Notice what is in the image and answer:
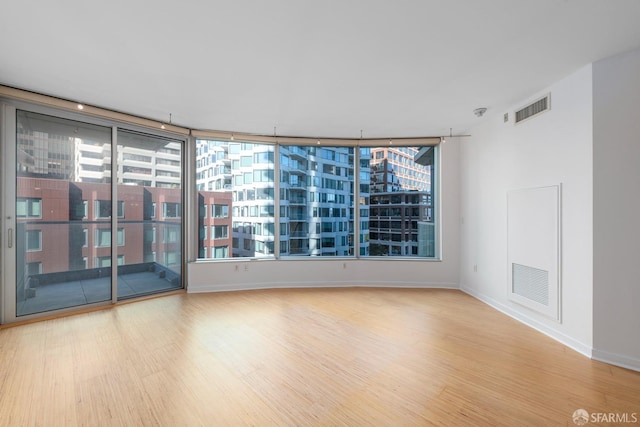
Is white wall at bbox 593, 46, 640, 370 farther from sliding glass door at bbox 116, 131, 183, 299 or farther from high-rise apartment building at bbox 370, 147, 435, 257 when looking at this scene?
sliding glass door at bbox 116, 131, 183, 299

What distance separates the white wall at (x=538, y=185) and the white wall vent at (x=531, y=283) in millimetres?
170

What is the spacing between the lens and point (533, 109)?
3123 millimetres

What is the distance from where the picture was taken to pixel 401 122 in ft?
13.2

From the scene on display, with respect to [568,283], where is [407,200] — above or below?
above

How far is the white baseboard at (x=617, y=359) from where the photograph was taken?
2277 mm

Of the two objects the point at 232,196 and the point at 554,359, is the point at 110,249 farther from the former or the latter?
the point at 554,359

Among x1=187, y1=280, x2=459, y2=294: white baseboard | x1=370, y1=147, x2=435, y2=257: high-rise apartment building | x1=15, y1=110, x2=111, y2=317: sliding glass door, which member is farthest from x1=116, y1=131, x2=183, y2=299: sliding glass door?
x1=370, y1=147, x2=435, y2=257: high-rise apartment building

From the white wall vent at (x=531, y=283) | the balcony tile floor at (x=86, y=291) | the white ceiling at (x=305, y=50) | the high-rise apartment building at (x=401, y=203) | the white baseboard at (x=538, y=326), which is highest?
the white ceiling at (x=305, y=50)

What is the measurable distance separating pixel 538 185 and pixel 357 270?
2.97m

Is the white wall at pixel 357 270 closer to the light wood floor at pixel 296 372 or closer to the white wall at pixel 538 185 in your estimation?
the white wall at pixel 538 185

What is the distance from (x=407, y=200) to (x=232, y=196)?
3282 mm

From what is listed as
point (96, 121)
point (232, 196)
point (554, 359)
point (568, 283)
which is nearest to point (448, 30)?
point (568, 283)

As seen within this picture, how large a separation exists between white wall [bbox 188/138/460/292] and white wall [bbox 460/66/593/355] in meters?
0.20

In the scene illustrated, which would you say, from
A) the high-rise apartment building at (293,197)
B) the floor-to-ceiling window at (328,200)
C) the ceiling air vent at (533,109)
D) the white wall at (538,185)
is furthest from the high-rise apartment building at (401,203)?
the ceiling air vent at (533,109)
